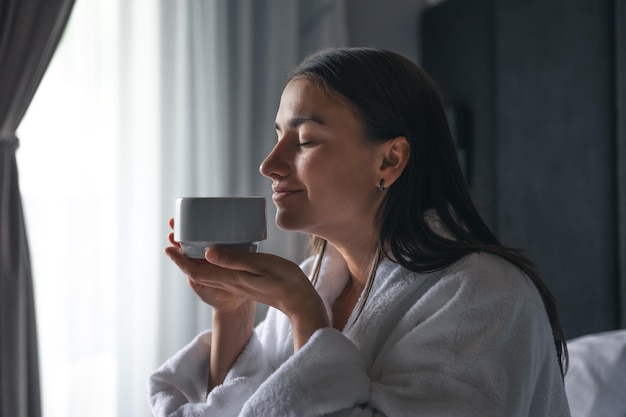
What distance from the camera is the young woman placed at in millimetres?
881

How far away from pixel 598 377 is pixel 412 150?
0.76m

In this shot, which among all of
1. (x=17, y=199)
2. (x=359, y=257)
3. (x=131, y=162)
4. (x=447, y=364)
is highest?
(x=131, y=162)

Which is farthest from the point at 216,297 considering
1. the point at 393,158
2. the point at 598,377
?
the point at 598,377

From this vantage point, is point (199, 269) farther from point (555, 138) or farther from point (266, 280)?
point (555, 138)

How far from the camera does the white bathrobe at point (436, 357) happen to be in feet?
2.81

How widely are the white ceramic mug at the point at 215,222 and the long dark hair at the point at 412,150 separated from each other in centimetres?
26

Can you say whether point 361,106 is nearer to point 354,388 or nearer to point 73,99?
point 354,388

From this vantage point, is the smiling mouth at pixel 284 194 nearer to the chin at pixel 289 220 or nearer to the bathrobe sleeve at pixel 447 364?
the chin at pixel 289 220

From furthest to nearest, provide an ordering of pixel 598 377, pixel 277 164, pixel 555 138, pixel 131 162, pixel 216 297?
pixel 131 162 < pixel 555 138 < pixel 598 377 < pixel 216 297 < pixel 277 164

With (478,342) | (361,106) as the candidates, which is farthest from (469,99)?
(478,342)

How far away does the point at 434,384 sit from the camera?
86 centimetres

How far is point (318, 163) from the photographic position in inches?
41.9

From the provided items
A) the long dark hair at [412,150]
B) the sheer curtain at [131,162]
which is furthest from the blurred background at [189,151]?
the long dark hair at [412,150]

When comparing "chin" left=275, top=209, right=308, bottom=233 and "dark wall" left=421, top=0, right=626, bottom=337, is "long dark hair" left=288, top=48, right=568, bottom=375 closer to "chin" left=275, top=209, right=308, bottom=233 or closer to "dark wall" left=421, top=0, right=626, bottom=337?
"chin" left=275, top=209, right=308, bottom=233
